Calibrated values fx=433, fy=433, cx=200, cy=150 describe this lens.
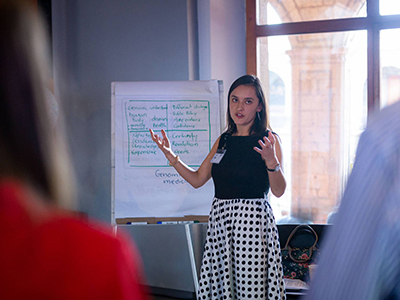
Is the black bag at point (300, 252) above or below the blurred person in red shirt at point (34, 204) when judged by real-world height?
below

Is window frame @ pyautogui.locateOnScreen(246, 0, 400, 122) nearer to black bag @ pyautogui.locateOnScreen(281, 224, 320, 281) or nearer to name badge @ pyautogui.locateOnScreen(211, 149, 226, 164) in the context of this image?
black bag @ pyautogui.locateOnScreen(281, 224, 320, 281)

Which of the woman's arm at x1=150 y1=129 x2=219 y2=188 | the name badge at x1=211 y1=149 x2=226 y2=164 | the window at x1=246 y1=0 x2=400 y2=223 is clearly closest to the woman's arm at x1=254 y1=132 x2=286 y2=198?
the name badge at x1=211 y1=149 x2=226 y2=164

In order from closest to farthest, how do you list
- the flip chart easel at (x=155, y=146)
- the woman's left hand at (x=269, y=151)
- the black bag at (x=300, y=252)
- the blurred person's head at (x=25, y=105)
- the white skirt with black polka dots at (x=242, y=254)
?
the blurred person's head at (x=25, y=105) < the woman's left hand at (x=269, y=151) < the white skirt with black polka dots at (x=242, y=254) < the flip chart easel at (x=155, y=146) < the black bag at (x=300, y=252)

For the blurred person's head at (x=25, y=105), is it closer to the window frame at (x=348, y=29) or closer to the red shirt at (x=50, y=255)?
the red shirt at (x=50, y=255)

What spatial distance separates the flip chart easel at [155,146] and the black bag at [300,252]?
38.4 inches

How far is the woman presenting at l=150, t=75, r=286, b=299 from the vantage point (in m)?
2.21

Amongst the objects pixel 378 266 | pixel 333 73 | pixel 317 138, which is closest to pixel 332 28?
pixel 333 73

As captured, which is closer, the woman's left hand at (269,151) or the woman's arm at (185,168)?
the woman's left hand at (269,151)

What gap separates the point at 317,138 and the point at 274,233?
1.94 meters

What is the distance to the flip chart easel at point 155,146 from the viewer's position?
2924 millimetres

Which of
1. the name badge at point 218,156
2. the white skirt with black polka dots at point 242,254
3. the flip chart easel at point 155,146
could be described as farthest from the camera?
the flip chart easel at point 155,146

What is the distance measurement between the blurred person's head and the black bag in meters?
3.28

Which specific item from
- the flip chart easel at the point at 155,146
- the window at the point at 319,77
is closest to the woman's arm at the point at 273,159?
the flip chart easel at the point at 155,146

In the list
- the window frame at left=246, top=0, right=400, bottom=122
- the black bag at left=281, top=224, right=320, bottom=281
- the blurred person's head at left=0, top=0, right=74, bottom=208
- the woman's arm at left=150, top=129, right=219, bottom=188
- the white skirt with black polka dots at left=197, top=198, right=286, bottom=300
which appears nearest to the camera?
the blurred person's head at left=0, top=0, right=74, bottom=208
